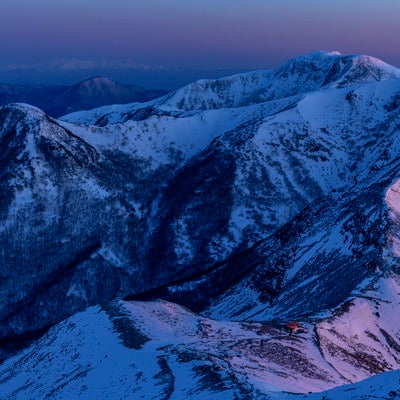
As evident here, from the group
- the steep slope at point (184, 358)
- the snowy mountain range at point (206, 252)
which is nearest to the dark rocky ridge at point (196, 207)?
the snowy mountain range at point (206, 252)

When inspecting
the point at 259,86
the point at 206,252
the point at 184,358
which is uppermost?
the point at 259,86

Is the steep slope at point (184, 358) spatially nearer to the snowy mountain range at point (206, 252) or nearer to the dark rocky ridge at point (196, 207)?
the snowy mountain range at point (206, 252)

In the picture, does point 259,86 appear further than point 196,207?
Yes

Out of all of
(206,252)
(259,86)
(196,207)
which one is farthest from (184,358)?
(259,86)

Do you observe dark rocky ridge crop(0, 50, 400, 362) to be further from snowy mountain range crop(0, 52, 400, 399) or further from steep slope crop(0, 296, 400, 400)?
steep slope crop(0, 296, 400, 400)

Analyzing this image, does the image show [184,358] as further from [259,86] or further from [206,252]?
[259,86]

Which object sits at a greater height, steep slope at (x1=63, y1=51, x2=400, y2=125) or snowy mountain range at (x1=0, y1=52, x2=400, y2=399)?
steep slope at (x1=63, y1=51, x2=400, y2=125)

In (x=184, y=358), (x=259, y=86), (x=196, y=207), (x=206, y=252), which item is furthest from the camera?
(x=259, y=86)

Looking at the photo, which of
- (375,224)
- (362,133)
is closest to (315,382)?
(375,224)

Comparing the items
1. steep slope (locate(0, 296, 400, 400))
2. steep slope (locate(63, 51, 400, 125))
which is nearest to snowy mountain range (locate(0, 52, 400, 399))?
steep slope (locate(0, 296, 400, 400))
